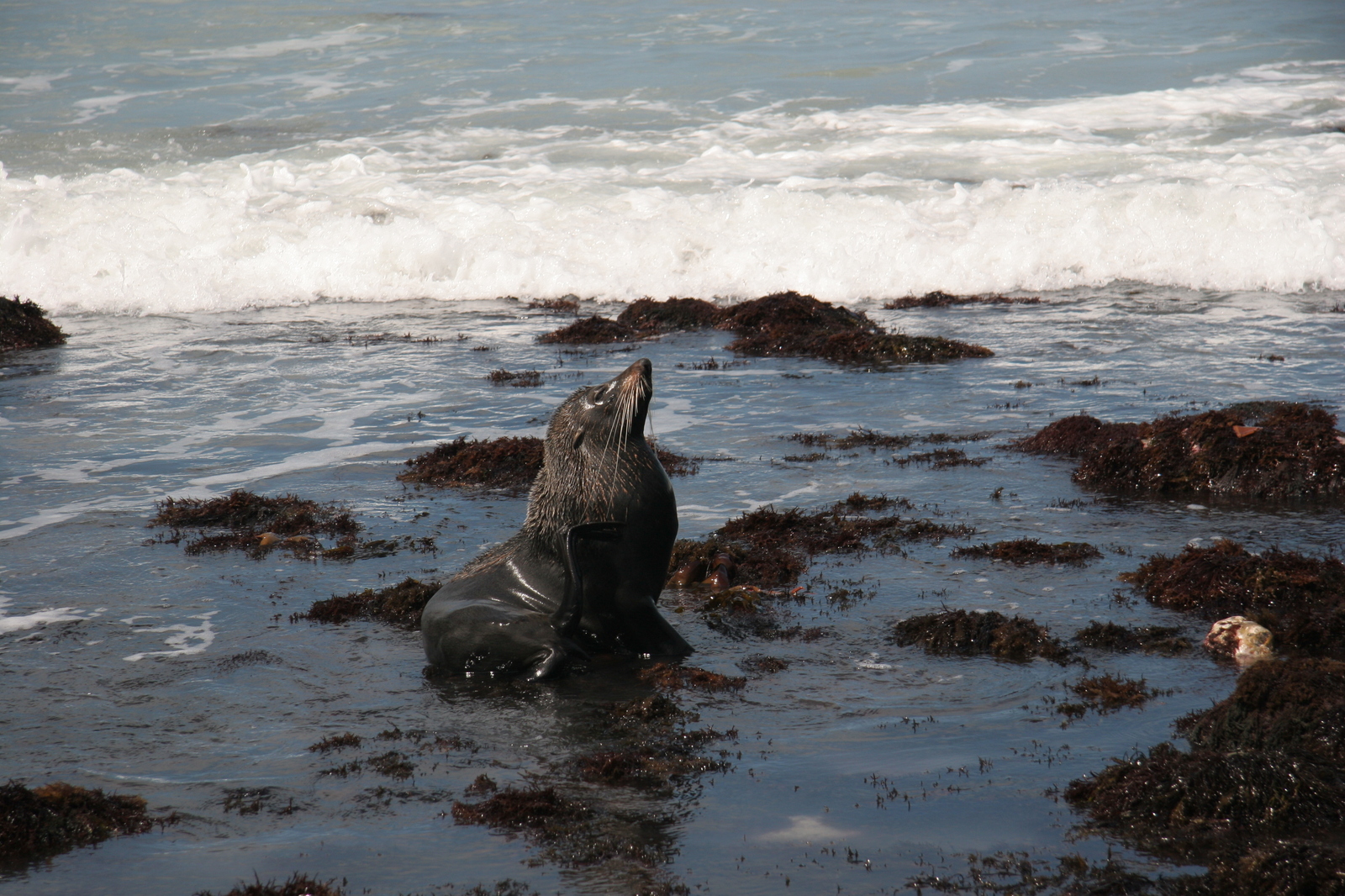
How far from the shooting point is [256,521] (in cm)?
917

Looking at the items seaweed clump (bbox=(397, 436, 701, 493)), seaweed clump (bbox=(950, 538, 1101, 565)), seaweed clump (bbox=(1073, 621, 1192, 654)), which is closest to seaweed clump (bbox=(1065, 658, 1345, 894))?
seaweed clump (bbox=(1073, 621, 1192, 654))

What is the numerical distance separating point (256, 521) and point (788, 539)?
3932 mm

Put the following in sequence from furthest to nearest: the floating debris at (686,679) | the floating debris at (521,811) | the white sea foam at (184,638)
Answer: the white sea foam at (184,638) → the floating debris at (686,679) → the floating debris at (521,811)

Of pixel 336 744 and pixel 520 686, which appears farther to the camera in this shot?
pixel 520 686

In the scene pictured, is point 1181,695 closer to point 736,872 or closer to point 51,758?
point 736,872

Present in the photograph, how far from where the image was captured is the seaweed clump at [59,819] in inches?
174

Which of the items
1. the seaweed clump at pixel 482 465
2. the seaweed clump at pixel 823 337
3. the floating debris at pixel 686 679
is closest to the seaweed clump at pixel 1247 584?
the floating debris at pixel 686 679

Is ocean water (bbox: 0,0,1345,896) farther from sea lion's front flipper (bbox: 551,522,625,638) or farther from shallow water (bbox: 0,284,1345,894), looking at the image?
sea lion's front flipper (bbox: 551,522,625,638)

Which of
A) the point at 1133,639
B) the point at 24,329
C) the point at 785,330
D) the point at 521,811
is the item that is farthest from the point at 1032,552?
the point at 24,329

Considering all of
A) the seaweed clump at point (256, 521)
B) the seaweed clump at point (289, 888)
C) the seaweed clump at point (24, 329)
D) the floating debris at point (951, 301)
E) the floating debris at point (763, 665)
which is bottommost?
the floating debris at point (763, 665)

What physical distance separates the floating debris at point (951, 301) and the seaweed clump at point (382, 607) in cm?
1283

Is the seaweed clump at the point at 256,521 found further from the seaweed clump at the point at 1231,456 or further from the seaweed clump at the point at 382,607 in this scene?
the seaweed clump at the point at 1231,456

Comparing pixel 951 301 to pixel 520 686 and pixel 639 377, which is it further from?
pixel 520 686

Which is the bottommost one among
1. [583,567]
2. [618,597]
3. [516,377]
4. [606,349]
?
[618,597]
